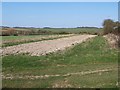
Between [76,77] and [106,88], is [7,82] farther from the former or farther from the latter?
[106,88]

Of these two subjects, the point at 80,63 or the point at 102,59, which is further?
the point at 102,59

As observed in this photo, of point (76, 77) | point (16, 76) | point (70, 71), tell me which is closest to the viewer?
point (76, 77)

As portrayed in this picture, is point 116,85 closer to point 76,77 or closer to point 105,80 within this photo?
point 105,80

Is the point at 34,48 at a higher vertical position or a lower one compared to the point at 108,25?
higher

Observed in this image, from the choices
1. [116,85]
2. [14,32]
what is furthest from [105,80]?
[14,32]

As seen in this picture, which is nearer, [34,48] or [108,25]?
[34,48]

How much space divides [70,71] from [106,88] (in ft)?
20.7

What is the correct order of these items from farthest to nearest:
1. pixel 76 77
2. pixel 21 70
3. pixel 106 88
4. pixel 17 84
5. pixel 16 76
A: pixel 21 70 → pixel 16 76 → pixel 76 77 → pixel 17 84 → pixel 106 88

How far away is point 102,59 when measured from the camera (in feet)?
84.4

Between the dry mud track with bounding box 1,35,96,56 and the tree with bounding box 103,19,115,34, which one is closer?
the dry mud track with bounding box 1,35,96,56

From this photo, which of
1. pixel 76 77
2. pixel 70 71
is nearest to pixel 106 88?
pixel 76 77

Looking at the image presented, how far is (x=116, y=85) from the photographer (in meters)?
→ 13.9

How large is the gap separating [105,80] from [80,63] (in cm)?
873

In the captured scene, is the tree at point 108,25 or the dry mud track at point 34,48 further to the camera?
the tree at point 108,25
